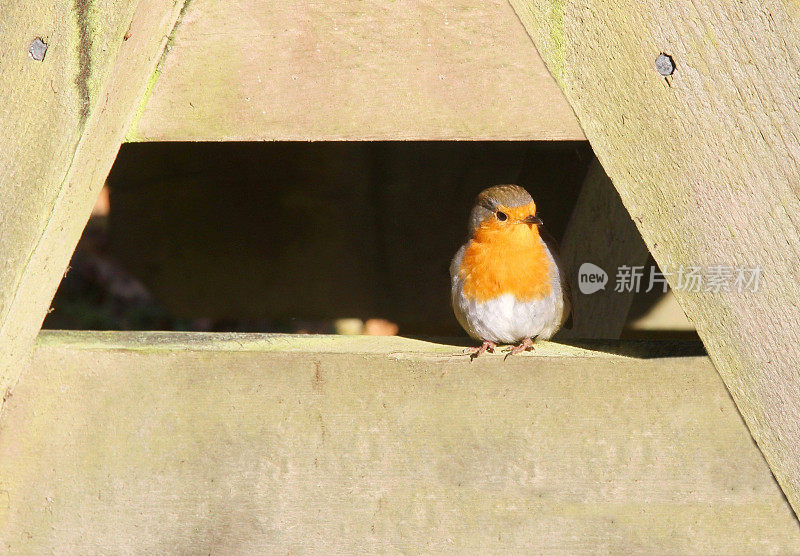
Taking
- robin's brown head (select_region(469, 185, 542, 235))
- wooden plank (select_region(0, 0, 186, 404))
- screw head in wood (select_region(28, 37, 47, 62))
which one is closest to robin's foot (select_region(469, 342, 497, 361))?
robin's brown head (select_region(469, 185, 542, 235))

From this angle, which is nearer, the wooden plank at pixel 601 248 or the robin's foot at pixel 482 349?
the robin's foot at pixel 482 349

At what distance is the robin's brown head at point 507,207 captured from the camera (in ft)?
8.53

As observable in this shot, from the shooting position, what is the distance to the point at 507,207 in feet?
8.52

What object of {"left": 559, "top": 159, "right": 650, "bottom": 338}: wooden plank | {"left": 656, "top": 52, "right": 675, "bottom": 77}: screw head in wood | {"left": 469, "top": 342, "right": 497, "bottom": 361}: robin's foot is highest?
{"left": 656, "top": 52, "right": 675, "bottom": 77}: screw head in wood

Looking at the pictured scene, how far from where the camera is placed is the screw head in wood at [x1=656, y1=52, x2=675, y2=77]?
5.65 ft

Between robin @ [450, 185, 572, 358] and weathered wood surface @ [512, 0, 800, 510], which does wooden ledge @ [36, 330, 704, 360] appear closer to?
weathered wood surface @ [512, 0, 800, 510]

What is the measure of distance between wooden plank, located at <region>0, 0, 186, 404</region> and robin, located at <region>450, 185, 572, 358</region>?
117cm

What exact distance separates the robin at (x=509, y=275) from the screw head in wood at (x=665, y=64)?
0.86m

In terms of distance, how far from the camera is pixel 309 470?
6.53 feet

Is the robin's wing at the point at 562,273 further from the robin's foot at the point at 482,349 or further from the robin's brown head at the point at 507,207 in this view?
the robin's foot at the point at 482,349

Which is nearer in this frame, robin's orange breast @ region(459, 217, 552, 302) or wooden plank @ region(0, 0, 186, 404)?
wooden plank @ region(0, 0, 186, 404)

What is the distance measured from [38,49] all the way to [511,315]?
4.66 ft

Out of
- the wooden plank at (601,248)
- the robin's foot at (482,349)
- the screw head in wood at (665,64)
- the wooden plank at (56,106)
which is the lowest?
the wooden plank at (601,248)

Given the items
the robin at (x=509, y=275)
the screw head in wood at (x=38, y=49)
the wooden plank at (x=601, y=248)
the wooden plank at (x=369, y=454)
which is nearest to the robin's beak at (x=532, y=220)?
the robin at (x=509, y=275)
